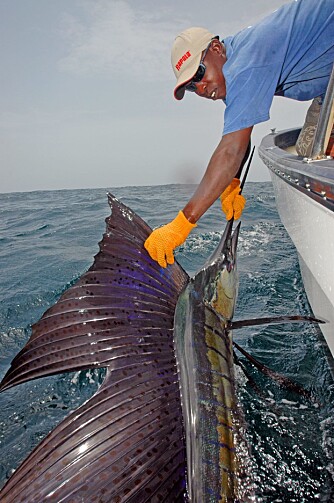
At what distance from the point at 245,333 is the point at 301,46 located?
1925 millimetres

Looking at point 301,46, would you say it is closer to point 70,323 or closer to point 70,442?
point 70,323

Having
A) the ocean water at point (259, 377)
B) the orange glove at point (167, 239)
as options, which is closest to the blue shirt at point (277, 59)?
the orange glove at point (167, 239)

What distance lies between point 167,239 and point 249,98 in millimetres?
720

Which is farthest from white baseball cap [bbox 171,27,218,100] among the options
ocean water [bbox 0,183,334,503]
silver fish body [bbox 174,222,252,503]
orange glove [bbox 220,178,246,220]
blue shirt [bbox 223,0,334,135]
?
ocean water [bbox 0,183,334,503]

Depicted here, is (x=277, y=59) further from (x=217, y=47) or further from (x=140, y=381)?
(x=140, y=381)

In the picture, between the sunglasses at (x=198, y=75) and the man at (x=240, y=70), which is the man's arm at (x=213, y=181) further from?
the sunglasses at (x=198, y=75)

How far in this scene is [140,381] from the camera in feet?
4.92

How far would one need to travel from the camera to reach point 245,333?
297cm

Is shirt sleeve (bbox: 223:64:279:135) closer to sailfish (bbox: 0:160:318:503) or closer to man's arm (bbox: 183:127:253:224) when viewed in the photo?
man's arm (bbox: 183:127:253:224)

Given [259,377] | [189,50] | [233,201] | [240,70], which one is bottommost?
[259,377]

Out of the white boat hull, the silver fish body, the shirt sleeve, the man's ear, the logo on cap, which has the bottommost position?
the silver fish body

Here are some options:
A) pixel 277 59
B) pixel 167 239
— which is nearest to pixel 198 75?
pixel 277 59

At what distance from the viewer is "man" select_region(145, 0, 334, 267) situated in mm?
1748

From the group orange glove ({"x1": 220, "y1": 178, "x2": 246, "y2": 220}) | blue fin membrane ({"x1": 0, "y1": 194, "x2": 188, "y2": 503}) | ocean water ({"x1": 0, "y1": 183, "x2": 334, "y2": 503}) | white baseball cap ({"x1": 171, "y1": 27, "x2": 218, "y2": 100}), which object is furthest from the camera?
orange glove ({"x1": 220, "y1": 178, "x2": 246, "y2": 220})
